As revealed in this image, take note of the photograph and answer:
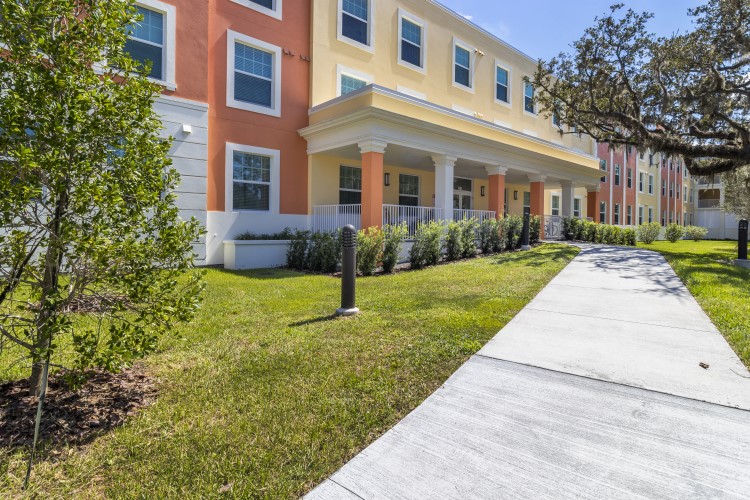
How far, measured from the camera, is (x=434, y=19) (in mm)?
15844

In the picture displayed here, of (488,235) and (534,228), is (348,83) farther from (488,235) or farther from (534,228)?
(534,228)

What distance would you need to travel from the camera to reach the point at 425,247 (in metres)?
10.3

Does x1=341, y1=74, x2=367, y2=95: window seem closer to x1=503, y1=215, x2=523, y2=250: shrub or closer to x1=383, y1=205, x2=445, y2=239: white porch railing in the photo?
x1=383, y1=205, x2=445, y2=239: white porch railing

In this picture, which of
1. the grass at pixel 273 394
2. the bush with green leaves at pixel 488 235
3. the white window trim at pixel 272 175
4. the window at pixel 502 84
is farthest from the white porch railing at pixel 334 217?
the window at pixel 502 84

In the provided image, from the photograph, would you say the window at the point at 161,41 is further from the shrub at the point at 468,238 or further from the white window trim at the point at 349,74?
the shrub at the point at 468,238

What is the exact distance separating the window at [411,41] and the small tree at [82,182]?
13.8m

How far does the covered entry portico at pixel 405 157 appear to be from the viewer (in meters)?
10.8

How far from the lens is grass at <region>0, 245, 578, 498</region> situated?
210 centimetres

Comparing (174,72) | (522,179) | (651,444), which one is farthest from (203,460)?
(522,179)

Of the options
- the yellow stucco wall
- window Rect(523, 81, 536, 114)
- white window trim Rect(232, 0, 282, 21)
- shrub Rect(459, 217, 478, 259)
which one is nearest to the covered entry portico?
shrub Rect(459, 217, 478, 259)

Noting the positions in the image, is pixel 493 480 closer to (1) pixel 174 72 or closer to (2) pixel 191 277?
(2) pixel 191 277

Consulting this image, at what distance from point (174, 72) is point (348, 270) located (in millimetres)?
8193

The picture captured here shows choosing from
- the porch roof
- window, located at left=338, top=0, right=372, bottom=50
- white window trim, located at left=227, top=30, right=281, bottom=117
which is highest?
window, located at left=338, top=0, right=372, bottom=50

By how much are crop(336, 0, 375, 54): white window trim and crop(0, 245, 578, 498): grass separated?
10463mm
